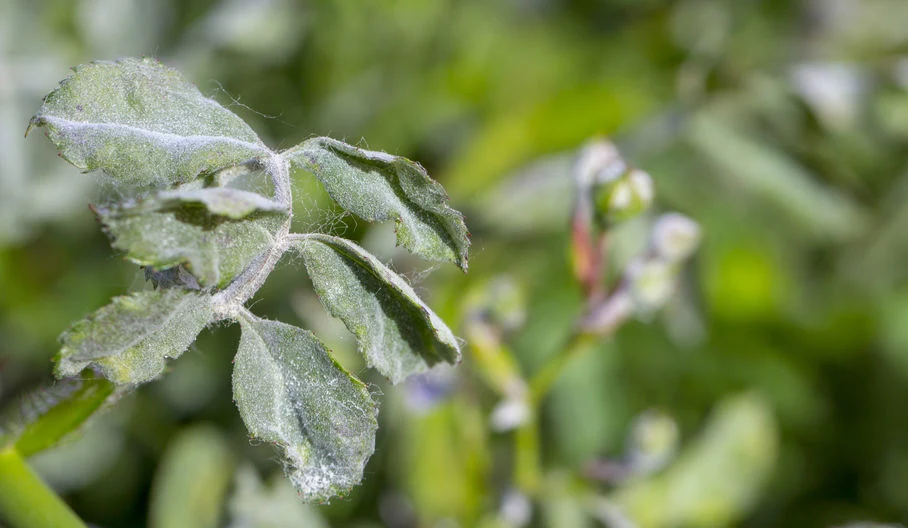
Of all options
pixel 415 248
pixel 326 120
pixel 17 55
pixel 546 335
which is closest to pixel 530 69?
pixel 326 120

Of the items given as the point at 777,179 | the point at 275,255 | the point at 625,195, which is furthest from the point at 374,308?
the point at 777,179

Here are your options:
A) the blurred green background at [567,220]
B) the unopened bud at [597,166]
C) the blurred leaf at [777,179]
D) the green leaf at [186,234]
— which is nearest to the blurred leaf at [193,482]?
the blurred green background at [567,220]

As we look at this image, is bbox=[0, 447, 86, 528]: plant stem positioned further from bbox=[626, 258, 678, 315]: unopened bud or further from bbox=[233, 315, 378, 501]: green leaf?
bbox=[626, 258, 678, 315]: unopened bud

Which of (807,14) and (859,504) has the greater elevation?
(807,14)

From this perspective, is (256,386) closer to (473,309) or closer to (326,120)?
(473,309)

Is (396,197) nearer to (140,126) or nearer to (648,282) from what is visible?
(140,126)

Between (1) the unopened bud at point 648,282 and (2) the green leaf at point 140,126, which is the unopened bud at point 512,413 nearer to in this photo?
(1) the unopened bud at point 648,282

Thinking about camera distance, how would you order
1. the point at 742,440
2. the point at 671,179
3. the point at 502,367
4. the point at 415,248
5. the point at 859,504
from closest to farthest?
the point at 415,248 < the point at 502,367 < the point at 742,440 < the point at 671,179 < the point at 859,504
